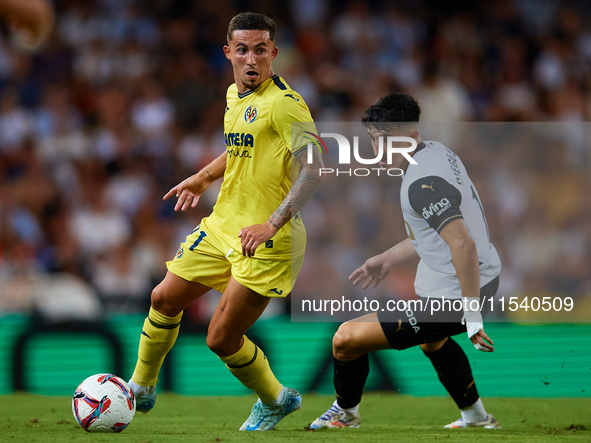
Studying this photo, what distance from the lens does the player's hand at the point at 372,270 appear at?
Answer: 15.6ft

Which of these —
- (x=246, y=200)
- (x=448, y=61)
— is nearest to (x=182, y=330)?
(x=246, y=200)

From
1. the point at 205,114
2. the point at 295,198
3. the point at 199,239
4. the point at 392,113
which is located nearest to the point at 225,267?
the point at 199,239

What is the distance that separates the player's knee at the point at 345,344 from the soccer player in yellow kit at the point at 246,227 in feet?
1.34

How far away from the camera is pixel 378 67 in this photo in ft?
32.2

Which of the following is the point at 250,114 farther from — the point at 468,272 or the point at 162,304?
the point at 468,272

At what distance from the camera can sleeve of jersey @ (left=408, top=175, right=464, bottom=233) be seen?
165 inches

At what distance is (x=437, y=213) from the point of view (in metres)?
4.21

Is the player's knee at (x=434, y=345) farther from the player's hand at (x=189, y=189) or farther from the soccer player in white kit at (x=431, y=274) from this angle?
the player's hand at (x=189, y=189)

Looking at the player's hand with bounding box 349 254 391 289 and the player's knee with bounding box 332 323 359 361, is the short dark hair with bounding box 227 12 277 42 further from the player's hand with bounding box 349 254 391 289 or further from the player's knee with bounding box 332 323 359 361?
the player's knee with bounding box 332 323 359 361

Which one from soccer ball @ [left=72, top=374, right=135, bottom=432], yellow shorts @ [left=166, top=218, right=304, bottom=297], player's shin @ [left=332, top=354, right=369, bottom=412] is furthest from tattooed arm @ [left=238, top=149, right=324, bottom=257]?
soccer ball @ [left=72, top=374, right=135, bottom=432]

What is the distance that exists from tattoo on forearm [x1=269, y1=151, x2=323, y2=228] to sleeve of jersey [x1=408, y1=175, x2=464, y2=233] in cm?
60

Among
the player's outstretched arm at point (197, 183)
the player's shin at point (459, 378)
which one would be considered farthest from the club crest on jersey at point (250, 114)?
the player's shin at point (459, 378)

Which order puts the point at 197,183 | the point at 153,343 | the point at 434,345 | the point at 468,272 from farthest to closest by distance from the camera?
1. the point at 197,183
2. the point at 434,345
3. the point at 153,343
4. the point at 468,272

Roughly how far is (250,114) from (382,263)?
1.29 meters
